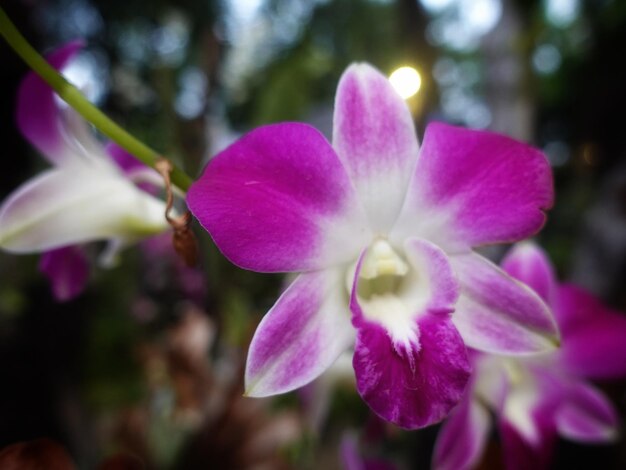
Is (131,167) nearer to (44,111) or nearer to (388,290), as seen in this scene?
(44,111)

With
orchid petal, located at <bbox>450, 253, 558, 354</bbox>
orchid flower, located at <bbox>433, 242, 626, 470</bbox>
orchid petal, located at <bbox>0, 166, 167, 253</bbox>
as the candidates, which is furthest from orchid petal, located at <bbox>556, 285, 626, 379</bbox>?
orchid petal, located at <bbox>0, 166, 167, 253</bbox>

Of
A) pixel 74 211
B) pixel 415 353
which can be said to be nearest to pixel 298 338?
pixel 415 353

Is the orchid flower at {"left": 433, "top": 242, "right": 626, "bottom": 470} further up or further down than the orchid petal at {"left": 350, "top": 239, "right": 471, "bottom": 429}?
further down

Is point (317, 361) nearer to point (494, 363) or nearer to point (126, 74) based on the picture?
point (494, 363)

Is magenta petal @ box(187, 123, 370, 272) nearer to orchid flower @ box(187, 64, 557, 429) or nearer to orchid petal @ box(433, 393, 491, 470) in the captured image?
orchid flower @ box(187, 64, 557, 429)

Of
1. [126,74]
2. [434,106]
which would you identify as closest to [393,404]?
[434,106]

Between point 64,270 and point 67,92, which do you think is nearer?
point 67,92
